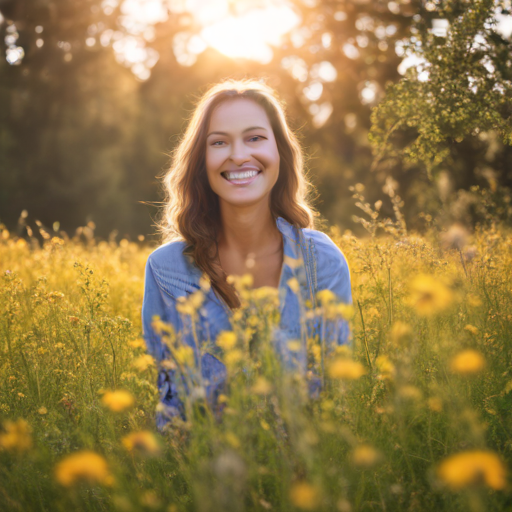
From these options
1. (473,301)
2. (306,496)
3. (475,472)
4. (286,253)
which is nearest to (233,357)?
(306,496)

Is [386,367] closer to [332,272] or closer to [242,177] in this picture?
[332,272]

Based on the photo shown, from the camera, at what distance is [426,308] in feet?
3.71

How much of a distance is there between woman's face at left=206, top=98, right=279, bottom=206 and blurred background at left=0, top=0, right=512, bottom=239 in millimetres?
4384

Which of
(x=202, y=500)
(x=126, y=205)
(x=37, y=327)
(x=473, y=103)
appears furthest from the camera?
(x=126, y=205)

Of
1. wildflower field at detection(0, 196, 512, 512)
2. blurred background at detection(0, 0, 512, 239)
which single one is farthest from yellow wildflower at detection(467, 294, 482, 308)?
blurred background at detection(0, 0, 512, 239)

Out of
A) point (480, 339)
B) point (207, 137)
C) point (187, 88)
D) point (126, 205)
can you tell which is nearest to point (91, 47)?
point (187, 88)

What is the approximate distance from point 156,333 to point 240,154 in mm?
1034

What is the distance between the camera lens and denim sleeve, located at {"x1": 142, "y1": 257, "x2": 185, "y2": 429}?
2.27 m

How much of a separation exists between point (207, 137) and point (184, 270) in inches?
31.3

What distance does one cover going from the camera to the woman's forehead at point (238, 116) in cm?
273

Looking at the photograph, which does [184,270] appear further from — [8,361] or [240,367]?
[240,367]

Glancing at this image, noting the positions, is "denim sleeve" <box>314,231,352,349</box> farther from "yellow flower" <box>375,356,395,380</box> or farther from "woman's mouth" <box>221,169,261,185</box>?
"yellow flower" <box>375,356,395,380</box>

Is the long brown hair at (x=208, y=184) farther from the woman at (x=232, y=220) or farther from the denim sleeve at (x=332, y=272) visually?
the denim sleeve at (x=332, y=272)

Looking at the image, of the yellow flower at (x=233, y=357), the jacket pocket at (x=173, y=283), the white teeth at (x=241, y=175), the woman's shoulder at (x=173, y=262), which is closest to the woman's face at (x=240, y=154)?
the white teeth at (x=241, y=175)
